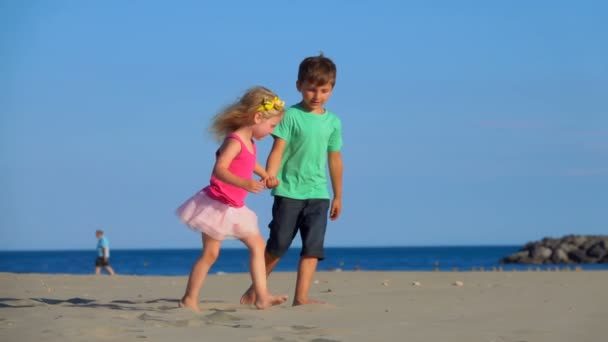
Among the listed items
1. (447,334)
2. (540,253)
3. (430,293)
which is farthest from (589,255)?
(447,334)

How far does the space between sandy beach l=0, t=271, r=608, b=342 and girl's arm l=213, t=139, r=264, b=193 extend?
3.00 ft

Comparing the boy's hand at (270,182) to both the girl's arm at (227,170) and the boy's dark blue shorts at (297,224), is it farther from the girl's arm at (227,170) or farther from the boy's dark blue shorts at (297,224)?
the boy's dark blue shorts at (297,224)

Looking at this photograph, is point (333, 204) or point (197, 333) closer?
point (197, 333)

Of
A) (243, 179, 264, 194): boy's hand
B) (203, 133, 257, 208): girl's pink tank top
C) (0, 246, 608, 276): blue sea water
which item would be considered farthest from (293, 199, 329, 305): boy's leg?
(0, 246, 608, 276): blue sea water

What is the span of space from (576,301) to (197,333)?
11.7 feet

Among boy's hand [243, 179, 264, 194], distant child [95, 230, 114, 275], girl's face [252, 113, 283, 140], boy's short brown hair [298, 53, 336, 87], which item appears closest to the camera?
boy's hand [243, 179, 264, 194]

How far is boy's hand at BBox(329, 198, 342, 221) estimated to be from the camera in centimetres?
822

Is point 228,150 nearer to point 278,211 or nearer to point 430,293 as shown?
point 278,211

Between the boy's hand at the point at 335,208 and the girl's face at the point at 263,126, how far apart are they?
0.97 meters

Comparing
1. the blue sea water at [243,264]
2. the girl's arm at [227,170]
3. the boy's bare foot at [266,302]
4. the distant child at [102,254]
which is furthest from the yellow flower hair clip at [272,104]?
the distant child at [102,254]

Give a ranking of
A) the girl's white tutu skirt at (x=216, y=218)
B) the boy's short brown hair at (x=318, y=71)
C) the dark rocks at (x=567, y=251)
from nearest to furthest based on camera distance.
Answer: the girl's white tutu skirt at (x=216, y=218)
the boy's short brown hair at (x=318, y=71)
the dark rocks at (x=567, y=251)

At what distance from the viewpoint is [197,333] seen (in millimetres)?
5738

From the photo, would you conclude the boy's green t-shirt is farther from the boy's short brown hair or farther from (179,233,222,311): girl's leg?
(179,233,222,311): girl's leg

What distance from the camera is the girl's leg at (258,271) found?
7379mm
